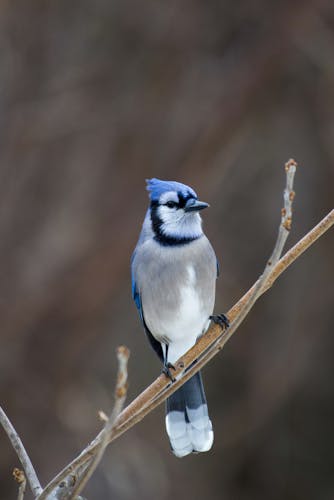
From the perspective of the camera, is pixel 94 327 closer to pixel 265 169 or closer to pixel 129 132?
pixel 129 132

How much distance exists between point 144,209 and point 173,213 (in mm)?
2400

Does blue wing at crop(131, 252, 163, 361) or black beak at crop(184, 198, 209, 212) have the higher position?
black beak at crop(184, 198, 209, 212)

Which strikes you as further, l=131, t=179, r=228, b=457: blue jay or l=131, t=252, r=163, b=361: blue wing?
l=131, t=252, r=163, b=361: blue wing

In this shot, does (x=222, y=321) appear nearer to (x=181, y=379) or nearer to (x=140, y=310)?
(x=140, y=310)

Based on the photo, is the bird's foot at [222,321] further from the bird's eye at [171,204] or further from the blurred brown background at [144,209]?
the blurred brown background at [144,209]

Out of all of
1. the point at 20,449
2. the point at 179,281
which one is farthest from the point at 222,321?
the point at 20,449

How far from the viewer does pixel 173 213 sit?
3486 mm

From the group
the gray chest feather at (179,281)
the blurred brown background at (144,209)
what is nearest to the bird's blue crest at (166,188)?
the gray chest feather at (179,281)

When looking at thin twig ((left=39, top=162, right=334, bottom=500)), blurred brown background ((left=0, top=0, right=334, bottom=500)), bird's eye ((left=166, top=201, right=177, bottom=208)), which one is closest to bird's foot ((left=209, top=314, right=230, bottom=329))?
thin twig ((left=39, top=162, right=334, bottom=500))

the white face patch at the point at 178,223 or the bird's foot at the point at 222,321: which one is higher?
the white face patch at the point at 178,223

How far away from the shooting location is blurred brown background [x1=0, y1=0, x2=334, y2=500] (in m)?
5.83

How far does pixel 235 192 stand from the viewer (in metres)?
6.74

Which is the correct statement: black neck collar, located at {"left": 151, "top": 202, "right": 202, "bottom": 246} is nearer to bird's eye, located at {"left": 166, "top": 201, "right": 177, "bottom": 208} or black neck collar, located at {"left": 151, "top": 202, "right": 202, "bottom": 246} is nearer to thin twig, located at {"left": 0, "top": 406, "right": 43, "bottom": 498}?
bird's eye, located at {"left": 166, "top": 201, "right": 177, "bottom": 208}

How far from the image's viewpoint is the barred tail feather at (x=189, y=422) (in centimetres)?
348
